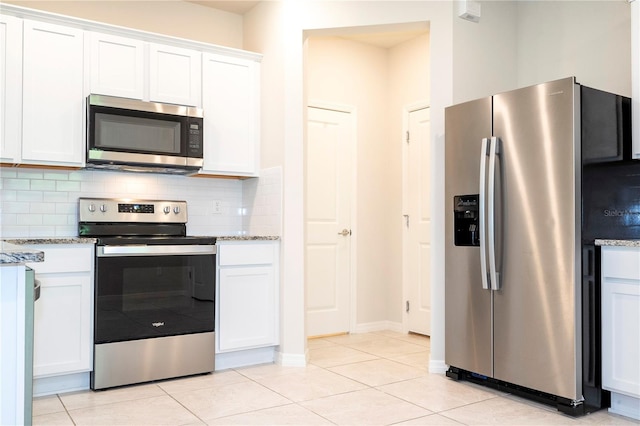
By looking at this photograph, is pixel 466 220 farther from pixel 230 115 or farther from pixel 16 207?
pixel 16 207

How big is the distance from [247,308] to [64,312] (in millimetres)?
1155

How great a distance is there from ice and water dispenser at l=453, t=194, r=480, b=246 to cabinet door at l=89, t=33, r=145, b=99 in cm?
217

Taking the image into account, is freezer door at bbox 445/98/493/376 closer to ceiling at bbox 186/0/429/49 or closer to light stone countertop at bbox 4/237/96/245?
ceiling at bbox 186/0/429/49

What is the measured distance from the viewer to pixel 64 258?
3086 mm

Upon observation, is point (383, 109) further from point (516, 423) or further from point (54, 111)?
point (516, 423)

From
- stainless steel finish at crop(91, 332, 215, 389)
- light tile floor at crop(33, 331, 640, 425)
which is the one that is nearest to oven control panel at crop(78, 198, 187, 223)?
stainless steel finish at crop(91, 332, 215, 389)

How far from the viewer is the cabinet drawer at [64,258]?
9.89 ft

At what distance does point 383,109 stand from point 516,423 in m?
3.32

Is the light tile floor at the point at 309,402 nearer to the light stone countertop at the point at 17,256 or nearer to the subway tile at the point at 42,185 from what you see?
the subway tile at the point at 42,185

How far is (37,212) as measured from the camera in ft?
11.4

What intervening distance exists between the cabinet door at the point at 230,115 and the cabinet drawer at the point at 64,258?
3.39 feet

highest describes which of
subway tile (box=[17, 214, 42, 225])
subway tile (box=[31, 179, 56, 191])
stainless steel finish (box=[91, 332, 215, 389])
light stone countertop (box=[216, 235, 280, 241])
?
subway tile (box=[31, 179, 56, 191])

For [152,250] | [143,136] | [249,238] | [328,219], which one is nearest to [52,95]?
[143,136]

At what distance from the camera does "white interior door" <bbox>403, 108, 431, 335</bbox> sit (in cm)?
486
